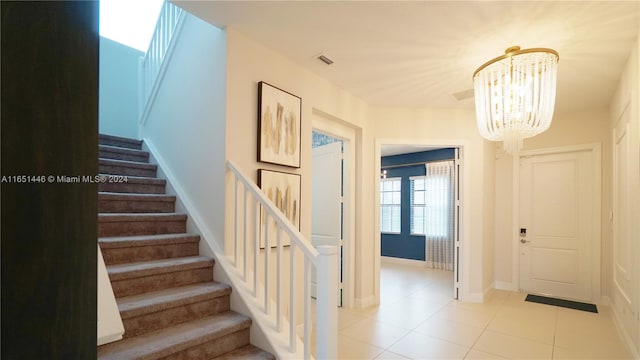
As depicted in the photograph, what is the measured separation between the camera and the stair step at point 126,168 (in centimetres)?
302

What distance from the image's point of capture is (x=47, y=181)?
575mm

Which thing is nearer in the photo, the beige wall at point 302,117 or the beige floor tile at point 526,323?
the beige wall at point 302,117

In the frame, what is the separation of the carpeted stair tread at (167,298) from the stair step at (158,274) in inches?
1.9

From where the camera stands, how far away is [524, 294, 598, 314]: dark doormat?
4.13m

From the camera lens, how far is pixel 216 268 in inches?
97.6

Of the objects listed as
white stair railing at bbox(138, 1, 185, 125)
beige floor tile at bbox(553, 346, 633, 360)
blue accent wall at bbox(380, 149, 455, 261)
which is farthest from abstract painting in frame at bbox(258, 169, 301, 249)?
blue accent wall at bbox(380, 149, 455, 261)

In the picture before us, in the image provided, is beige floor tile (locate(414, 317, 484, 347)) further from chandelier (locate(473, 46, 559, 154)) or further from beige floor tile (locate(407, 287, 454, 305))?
chandelier (locate(473, 46, 559, 154))

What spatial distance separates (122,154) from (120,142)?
31 centimetres

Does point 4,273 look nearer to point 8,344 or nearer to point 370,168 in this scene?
point 8,344

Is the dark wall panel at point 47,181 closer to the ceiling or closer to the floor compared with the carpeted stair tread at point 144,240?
closer to the ceiling

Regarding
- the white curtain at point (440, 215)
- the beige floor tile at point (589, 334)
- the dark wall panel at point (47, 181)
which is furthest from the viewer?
the white curtain at point (440, 215)

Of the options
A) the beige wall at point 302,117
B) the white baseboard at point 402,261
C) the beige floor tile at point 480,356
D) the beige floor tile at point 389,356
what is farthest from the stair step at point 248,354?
the white baseboard at point 402,261

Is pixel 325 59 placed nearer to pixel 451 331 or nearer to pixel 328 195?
pixel 328 195

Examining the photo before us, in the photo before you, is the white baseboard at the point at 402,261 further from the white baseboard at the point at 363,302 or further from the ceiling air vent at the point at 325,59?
the ceiling air vent at the point at 325,59
